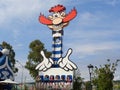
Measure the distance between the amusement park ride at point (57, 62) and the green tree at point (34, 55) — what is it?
1064cm

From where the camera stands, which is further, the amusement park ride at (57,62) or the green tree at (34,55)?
the green tree at (34,55)

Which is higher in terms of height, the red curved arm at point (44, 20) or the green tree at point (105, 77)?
the red curved arm at point (44, 20)

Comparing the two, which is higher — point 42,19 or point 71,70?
point 42,19

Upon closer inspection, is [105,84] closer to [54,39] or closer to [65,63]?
[65,63]

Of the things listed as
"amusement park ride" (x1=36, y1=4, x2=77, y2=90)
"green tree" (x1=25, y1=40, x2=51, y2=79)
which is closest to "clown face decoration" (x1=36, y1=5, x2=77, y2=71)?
"amusement park ride" (x1=36, y1=4, x2=77, y2=90)

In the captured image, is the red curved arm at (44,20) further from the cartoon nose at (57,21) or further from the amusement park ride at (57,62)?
the cartoon nose at (57,21)

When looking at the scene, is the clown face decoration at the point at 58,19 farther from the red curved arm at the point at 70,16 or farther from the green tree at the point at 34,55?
the green tree at the point at 34,55

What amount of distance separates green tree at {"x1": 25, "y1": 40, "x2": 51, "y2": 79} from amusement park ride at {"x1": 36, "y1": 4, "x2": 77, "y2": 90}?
10636mm

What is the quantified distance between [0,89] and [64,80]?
55.3ft

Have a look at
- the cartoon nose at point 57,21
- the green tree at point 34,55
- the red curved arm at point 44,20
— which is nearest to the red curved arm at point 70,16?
the cartoon nose at point 57,21

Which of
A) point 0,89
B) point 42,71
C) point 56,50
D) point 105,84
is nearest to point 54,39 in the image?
point 56,50

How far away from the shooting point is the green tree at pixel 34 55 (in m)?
56.7

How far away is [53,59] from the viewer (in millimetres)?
45312

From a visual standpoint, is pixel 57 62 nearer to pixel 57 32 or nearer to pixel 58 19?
pixel 57 32
